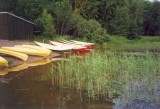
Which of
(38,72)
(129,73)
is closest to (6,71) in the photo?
(38,72)

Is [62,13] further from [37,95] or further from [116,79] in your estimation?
[37,95]

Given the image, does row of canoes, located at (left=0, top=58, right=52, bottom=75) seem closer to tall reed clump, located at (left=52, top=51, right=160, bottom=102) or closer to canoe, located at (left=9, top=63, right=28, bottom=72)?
canoe, located at (left=9, top=63, right=28, bottom=72)

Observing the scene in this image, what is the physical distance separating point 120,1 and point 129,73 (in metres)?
29.7

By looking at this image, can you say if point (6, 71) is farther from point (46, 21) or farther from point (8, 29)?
point (46, 21)

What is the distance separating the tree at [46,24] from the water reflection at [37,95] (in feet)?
62.0

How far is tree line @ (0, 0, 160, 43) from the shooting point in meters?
34.3

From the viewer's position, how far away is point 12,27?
29.0m

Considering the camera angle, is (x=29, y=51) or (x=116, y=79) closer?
(x=116, y=79)

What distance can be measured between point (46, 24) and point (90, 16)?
730cm

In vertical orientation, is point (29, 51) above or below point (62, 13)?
below

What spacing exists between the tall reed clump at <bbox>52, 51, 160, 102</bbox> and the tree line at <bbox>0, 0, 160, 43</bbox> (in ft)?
67.5

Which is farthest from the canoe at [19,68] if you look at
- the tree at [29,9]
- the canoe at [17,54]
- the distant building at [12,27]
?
the tree at [29,9]

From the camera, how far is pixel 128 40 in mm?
38594

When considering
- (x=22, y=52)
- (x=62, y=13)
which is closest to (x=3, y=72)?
(x=22, y=52)
